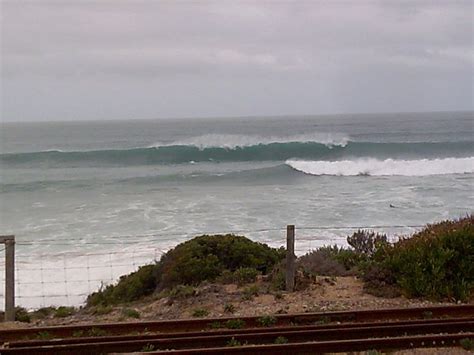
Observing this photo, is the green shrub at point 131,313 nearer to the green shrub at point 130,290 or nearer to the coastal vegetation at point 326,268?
the coastal vegetation at point 326,268

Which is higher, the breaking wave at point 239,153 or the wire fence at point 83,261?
the breaking wave at point 239,153

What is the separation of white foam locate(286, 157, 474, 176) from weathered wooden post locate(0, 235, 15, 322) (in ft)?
104

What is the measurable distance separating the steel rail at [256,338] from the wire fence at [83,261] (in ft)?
15.0

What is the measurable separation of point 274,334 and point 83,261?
9.68m

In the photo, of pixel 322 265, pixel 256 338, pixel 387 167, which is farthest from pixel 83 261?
pixel 387 167

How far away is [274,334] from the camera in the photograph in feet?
20.5

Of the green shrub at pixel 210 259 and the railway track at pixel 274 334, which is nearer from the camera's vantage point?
the railway track at pixel 274 334

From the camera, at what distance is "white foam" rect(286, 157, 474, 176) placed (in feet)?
124

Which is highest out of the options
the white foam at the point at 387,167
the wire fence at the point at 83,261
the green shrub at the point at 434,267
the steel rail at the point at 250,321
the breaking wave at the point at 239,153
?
the breaking wave at the point at 239,153

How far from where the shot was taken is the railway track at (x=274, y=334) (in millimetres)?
5891

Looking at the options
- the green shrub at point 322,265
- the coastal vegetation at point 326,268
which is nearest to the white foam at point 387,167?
the coastal vegetation at point 326,268

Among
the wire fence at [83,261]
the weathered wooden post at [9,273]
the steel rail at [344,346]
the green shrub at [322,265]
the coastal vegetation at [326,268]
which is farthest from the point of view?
the wire fence at [83,261]

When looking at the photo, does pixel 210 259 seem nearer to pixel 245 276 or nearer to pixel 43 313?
pixel 245 276

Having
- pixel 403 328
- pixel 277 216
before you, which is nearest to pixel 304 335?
pixel 403 328
